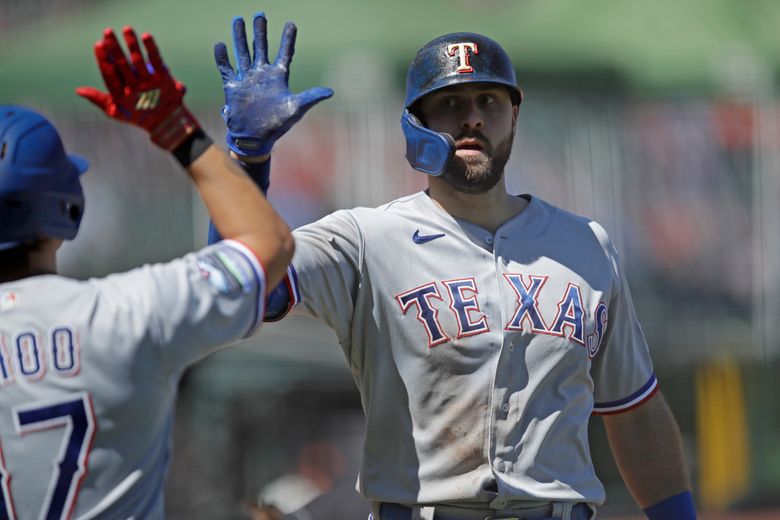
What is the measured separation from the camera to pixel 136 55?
2.64 metres

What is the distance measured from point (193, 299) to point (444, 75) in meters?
1.46

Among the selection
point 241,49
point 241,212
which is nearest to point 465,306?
point 241,49

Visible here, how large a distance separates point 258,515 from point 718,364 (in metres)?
5.27

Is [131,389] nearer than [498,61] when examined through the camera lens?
Yes

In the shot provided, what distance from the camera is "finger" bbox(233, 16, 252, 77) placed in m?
3.29

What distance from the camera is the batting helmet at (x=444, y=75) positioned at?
3.67 metres

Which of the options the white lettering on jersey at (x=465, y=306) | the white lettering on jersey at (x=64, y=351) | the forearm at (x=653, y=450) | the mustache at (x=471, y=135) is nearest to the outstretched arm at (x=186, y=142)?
the white lettering on jersey at (x=64, y=351)

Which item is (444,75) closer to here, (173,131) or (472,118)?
(472,118)

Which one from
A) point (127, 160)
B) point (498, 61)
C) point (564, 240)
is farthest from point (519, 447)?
point (127, 160)

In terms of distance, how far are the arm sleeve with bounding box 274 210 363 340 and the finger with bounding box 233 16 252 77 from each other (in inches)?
20.0

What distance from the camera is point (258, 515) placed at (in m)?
4.91

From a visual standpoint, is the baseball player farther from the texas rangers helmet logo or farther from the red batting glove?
the texas rangers helmet logo

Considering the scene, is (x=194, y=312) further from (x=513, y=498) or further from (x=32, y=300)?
(x=513, y=498)

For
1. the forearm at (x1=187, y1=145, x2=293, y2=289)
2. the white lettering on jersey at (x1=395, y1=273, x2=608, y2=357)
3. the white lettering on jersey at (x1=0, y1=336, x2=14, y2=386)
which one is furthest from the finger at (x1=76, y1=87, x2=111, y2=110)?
the white lettering on jersey at (x1=395, y1=273, x2=608, y2=357)
